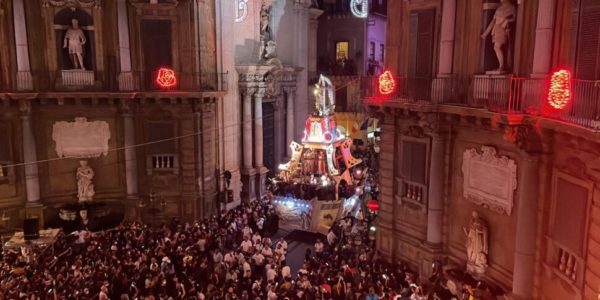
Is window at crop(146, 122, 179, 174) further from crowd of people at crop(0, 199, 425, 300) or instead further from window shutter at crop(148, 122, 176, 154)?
crowd of people at crop(0, 199, 425, 300)

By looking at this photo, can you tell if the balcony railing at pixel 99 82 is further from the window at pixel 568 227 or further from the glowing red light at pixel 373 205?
the window at pixel 568 227

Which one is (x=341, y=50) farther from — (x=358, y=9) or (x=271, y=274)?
(x=271, y=274)

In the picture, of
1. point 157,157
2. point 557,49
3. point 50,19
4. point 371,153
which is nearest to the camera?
point 557,49

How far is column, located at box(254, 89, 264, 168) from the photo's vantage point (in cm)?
2962

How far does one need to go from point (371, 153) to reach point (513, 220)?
2381 centimetres

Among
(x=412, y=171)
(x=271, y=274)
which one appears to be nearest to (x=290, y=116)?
(x=412, y=171)

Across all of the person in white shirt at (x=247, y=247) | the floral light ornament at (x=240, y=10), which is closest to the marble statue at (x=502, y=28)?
the person in white shirt at (x=247, y=247)

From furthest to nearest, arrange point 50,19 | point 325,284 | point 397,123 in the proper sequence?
point 50,19, point 397,123, point 325,284

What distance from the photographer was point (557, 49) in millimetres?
12820

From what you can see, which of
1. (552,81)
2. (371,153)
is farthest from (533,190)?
(371,153)

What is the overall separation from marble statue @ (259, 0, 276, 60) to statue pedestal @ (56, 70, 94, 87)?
32.3ft

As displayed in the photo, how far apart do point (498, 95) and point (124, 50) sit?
52.2 ft

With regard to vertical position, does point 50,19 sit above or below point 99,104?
above

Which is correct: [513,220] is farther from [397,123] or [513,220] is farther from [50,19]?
[50,19]
